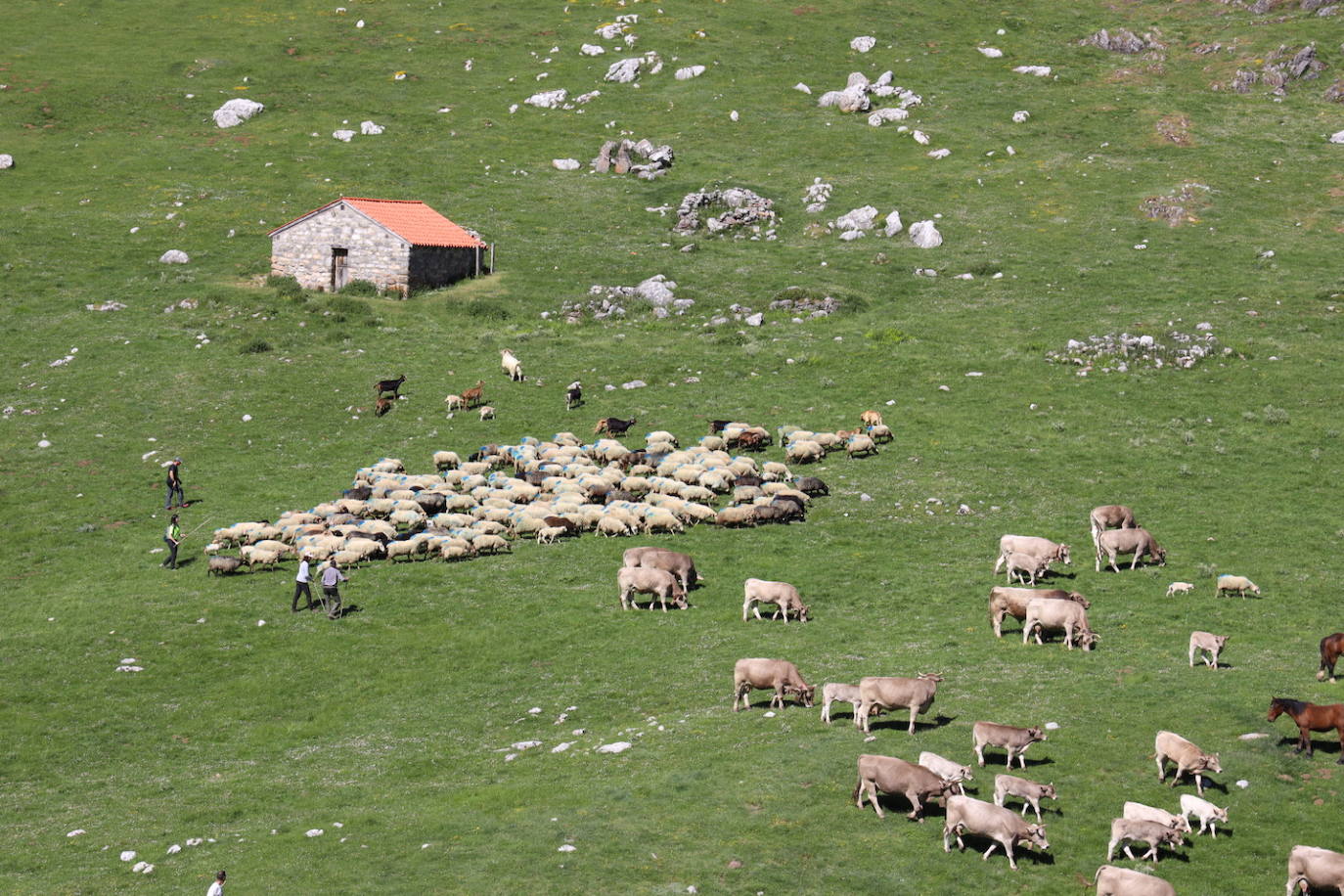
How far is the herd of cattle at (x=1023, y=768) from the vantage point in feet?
61.5

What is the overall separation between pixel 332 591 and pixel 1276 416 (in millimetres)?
35852

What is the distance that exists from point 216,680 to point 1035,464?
28379 millimetres

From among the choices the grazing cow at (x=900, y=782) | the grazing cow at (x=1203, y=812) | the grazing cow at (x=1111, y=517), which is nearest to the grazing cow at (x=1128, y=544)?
the grazing cow at (x=1111, y=517)

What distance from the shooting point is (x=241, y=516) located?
138 ft

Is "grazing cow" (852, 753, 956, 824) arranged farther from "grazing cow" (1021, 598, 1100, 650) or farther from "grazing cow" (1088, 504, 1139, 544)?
"grazing cow" (1088, 504, 1139, 544)

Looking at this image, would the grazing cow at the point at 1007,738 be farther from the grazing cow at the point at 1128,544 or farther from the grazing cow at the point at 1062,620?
the grazing cow at the point at 1128,544

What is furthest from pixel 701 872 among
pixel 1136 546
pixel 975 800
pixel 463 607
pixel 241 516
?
pixel 241 516

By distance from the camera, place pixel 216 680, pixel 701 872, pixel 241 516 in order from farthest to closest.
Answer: pixel 241 516 < pixel 216 680 < pixel 701 872

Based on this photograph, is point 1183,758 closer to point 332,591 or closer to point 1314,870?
point 1314,870

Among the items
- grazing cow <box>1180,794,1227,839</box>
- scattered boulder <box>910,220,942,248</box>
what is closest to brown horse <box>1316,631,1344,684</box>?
grazing cow <box>1180,794,1227,839</box>

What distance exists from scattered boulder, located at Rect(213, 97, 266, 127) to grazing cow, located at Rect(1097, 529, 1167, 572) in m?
72.5

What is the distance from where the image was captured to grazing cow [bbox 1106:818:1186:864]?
19.8m

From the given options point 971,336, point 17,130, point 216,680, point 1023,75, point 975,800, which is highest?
point 1023,75

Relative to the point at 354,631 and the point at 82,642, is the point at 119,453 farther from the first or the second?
the point at 354,631
